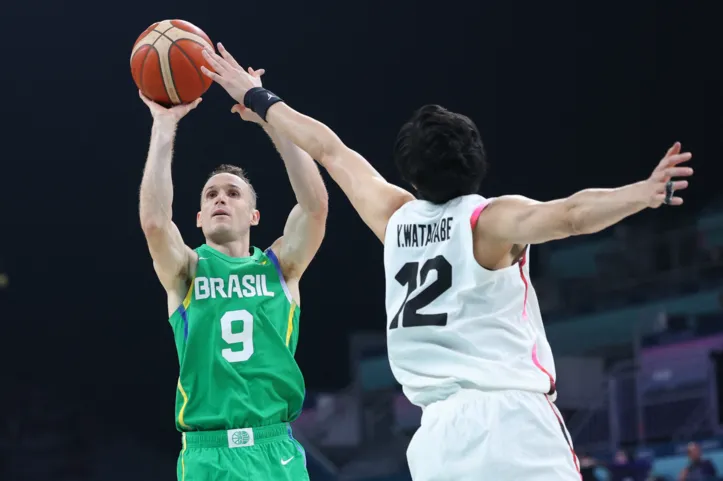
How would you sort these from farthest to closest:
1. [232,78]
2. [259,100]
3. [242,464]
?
[242,464] → [232,78] → [259,100]

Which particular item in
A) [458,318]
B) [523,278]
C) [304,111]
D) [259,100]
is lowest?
[458,318]

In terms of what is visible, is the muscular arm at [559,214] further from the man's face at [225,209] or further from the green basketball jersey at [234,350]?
the man's face at [225,209]

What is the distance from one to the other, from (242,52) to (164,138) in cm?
853

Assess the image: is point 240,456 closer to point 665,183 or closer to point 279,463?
point 279,463

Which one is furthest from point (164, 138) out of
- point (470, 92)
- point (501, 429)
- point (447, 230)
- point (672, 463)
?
point (470, 92)

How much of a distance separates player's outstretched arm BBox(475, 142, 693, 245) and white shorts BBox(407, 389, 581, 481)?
42 centimetres

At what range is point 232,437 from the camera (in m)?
3.94

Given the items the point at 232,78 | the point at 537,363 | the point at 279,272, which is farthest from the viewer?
the point at 279,272

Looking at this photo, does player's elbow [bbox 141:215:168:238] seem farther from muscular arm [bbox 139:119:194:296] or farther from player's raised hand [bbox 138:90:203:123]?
player's raised hand [bbox 138:90:203:123]

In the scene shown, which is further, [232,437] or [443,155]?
[232,437]

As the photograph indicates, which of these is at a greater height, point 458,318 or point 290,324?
point 290,324

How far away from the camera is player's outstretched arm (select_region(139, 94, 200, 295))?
3.98 metres

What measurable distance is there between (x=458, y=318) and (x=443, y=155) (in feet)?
1.40

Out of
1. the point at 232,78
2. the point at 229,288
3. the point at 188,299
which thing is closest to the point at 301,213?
the point at 229,288
